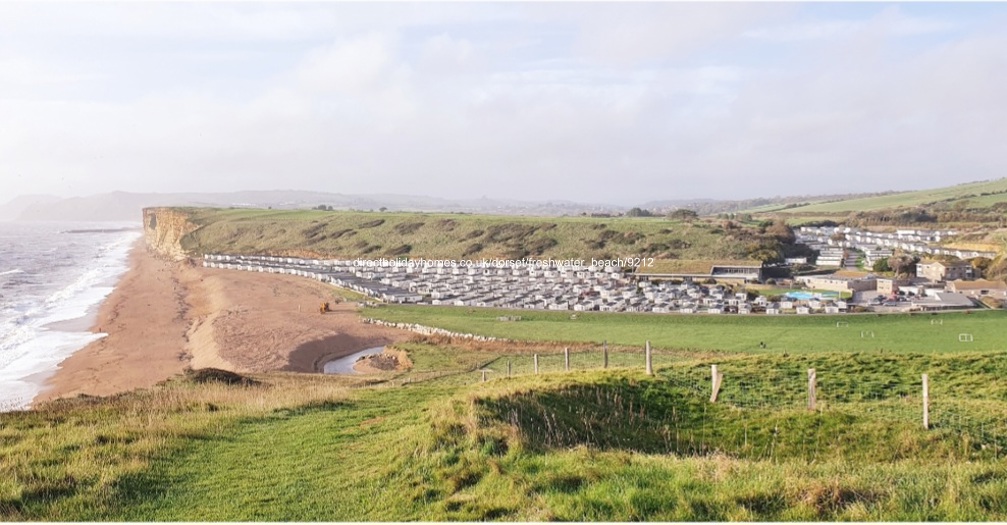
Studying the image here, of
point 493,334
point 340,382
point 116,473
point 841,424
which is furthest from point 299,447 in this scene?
point 493,334

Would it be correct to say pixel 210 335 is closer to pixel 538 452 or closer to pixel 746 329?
pixel 746 329

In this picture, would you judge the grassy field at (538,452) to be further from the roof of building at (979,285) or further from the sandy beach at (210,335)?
the roof of building at (979,285)

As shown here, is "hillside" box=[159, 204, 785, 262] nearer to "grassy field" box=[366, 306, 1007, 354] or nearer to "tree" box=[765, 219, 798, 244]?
"tree" box=[765, 219, 798, 244]

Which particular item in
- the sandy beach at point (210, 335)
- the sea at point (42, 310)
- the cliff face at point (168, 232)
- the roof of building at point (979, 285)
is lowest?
the roof of building at point (979, 285)

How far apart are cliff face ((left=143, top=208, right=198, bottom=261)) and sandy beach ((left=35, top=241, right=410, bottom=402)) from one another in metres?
49.8

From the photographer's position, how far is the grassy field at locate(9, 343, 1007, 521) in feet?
22.5

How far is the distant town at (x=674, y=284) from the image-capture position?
47.3 m

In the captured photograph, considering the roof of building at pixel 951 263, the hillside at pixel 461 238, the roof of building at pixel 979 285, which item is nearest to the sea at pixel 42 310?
the hillside at pixel 461 238

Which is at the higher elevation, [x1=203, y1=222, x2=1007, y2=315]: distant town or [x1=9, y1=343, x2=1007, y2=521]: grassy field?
[x1=9, y1=343, x2=1007, y2=521]: grassy field

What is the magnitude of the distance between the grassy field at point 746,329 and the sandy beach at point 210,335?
5.88 meters

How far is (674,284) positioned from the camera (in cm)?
6072

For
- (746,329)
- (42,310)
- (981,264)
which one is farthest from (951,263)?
(42,310)

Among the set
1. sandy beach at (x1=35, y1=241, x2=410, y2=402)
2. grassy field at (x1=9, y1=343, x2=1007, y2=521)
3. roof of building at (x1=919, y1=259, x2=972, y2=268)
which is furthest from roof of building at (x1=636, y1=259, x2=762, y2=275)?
grassy field at (x1=9, y1=343, x2=1007, y2=521)

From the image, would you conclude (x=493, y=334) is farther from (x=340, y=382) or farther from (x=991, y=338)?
(x=991, y=338)
